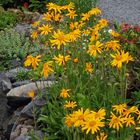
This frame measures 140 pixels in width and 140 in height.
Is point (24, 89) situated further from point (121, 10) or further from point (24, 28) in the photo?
point (121, 10)

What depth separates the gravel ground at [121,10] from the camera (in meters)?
8.53

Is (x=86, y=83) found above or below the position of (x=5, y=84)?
above

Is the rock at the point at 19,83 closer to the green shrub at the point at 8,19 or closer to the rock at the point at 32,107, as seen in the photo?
the rock at the point at 32,107

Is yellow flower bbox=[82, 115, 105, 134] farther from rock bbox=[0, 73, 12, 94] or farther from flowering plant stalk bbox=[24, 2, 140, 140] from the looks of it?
rock bbox=[0, 73, 12, 94]

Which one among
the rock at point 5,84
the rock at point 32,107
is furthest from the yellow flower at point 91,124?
the rock at point 5,84

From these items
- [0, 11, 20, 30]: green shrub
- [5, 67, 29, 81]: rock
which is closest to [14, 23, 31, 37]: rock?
[0, 11, 20, 30]: green shrub

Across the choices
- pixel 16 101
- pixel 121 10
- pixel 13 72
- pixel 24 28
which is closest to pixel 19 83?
A: pixel 13 72

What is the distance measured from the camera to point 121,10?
8992 mm

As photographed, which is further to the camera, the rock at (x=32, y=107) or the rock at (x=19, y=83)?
the rock at (x=19, y=83)

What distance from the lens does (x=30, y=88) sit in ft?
17.5

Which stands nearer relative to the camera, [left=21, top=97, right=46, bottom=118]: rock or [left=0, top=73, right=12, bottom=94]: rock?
[left=21, top=97, right=46, bottom=118]: rock

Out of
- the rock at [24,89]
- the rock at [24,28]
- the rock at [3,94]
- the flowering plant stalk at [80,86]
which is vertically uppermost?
the flowering plant stalk at [80,86]

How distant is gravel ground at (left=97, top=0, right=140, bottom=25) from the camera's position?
8531mm

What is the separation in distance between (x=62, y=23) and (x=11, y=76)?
1.68m
